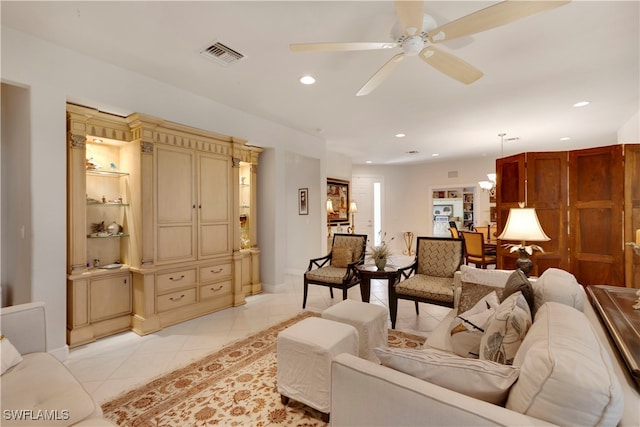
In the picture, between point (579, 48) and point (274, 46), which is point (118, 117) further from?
point (579, 48)

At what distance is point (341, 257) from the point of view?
4152 millimetres

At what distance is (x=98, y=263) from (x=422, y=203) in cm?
778

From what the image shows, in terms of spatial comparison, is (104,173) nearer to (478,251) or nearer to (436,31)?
(436,31)

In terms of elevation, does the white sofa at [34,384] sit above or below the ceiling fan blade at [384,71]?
below

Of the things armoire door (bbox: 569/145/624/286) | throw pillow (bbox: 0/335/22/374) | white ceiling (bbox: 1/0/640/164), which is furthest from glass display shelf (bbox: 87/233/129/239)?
armoire door (bbox: 569/145/624/286)

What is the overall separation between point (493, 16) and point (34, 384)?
306cm

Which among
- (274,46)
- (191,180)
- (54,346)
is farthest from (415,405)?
(191,180)

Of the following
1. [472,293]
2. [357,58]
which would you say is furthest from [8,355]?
[357,58]

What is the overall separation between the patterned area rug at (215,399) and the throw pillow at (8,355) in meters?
0.62

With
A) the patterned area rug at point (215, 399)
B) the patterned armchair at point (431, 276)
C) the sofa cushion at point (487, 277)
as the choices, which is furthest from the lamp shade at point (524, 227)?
the patterned area rug at point (215, 399)

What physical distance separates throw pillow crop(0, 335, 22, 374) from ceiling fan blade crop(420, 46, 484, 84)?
3.05 metres

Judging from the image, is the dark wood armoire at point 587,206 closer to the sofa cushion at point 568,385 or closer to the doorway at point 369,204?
the sofa cushion at point 568,385

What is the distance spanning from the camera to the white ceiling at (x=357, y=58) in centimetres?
210

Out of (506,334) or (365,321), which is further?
(365,321)
